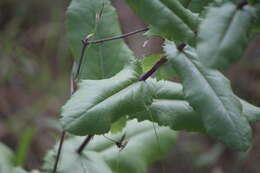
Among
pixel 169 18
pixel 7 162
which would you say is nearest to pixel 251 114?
pixel 169 18

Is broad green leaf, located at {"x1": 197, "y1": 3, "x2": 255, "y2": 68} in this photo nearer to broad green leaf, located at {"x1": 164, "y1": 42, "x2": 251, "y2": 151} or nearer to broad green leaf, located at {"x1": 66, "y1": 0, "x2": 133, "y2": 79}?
broad green leaf, located at {"x1": 164, "y1": 42, "x2": 251, "y2": 151}

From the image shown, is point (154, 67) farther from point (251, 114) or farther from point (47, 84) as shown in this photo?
point (47, 84)

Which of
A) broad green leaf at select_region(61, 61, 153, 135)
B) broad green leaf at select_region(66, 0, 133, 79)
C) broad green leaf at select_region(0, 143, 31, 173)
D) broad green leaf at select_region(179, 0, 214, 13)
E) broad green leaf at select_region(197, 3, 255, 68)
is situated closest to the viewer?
broad green leaf at select_region(197, 3, 255, 68)

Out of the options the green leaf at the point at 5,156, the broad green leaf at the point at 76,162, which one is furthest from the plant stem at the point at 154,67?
the green leaf at the point at 5,156

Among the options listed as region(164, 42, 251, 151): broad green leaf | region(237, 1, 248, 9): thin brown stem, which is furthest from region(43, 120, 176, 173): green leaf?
region(237, 1, 248, 9): thin brown stem

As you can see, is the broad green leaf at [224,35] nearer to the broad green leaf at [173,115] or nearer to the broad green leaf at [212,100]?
the broad green leaf at [212,100]
